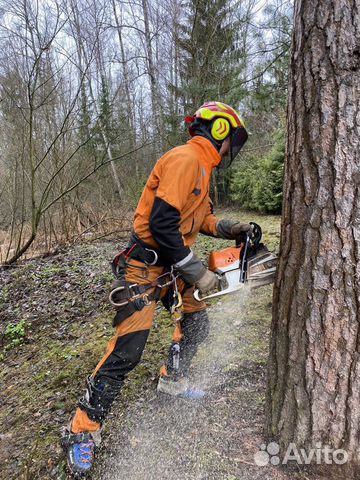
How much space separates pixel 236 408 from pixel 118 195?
12.6m

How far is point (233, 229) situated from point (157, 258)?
27.1 inches

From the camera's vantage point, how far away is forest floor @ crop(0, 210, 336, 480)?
194cm

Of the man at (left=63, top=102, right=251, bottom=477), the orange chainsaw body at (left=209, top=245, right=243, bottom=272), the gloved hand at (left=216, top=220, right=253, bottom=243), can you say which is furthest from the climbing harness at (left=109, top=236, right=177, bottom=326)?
the gloved hand at (left=216, top=220, right=253, bottom=243)

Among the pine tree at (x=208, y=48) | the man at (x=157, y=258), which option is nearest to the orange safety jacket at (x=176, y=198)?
the man at (x=157, y=258)

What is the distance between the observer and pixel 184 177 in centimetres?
201

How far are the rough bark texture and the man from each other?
64 cm

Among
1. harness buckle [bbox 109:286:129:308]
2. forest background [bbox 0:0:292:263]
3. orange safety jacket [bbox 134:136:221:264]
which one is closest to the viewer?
orange safety jacket [bbox 134:136:221:264]

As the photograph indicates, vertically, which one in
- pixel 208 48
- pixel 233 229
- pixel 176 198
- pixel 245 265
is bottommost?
pixel 245 265

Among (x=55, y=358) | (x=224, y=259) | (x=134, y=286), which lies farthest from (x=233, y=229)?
(x=55, y=358)

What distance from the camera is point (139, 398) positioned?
2584 millimetres

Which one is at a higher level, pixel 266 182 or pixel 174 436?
pixel 266 182

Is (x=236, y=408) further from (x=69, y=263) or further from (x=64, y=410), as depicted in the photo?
(x=69, y=263)

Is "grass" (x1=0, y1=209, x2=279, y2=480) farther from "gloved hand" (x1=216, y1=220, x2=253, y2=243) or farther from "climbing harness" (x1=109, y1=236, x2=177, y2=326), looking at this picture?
"gloved hand" (x1=216, y1=220, x2=253, y2=243)

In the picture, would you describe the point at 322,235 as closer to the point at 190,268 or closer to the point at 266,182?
the point at 190,268
